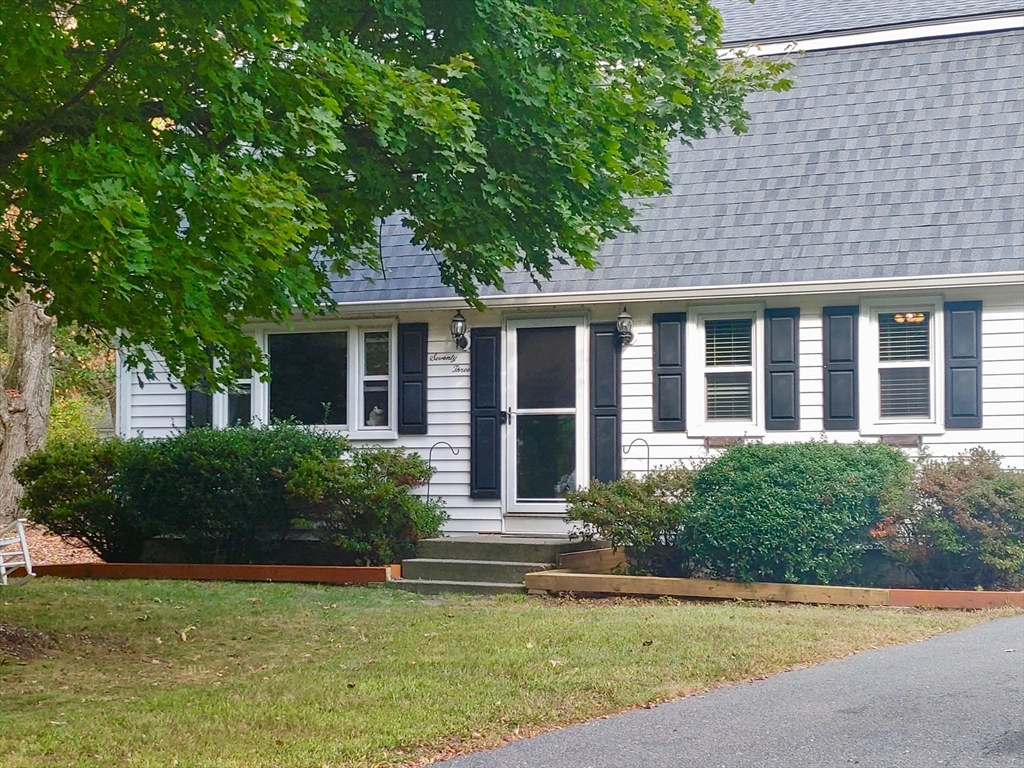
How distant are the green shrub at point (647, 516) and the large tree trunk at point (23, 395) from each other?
1342 cm

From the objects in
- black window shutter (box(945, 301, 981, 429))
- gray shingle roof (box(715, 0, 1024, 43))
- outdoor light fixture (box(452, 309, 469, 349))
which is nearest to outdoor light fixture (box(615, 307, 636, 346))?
outdoor light fixture (box(452, 309, 469, 349))

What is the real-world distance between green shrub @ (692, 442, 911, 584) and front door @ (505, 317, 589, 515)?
2932 mm

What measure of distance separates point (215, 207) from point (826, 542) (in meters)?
A: 7.15

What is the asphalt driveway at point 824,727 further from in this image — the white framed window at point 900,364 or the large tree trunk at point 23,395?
the large tree trunk at point 23,395

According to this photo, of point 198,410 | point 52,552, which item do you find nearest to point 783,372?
point 198,410

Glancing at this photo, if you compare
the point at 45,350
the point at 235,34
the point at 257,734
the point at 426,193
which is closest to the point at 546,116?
the point at 426,193

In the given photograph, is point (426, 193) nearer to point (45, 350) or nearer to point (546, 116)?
point (546, 116)

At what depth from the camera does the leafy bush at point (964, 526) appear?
12.2 metres

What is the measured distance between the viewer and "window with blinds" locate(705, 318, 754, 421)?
15.1 metres

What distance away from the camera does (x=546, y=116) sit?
954 cm

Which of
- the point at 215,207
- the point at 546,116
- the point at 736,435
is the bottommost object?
the point at 736,435

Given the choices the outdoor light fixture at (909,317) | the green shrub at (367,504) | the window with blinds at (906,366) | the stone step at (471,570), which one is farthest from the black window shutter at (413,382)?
the outdoor light fixture at (909,317)

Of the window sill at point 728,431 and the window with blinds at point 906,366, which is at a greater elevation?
the window with blinds at point 906,366

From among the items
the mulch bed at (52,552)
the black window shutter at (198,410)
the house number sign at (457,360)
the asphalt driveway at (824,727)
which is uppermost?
the house number sign at (457,360)
